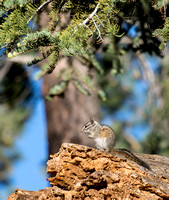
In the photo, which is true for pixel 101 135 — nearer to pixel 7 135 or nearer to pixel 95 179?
pixel 95 179

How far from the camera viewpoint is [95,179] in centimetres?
219

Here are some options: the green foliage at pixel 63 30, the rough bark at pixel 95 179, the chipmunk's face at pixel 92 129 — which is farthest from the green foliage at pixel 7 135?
the green foliage at pixel 63 30

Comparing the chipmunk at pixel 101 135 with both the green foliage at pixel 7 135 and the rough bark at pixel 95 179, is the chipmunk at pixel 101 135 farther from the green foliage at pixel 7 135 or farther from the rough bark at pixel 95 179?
the green foliage at pixel 7 135

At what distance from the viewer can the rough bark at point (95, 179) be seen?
2223 mm

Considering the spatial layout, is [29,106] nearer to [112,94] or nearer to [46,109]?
[46,109]

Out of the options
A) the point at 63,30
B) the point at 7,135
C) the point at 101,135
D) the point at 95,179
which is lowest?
the point at 95,179

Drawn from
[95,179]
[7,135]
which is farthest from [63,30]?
[7,135]

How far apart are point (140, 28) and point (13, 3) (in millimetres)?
1474

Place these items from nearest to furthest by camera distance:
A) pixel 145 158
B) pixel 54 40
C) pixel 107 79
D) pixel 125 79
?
pixel 54 40 < pixel 145 158 < pixel 107 79 < pixel 125 79

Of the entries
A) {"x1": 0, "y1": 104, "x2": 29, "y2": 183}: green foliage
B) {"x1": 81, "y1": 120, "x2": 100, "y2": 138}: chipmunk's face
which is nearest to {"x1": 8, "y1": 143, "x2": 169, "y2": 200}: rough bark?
{"x1": 81, "y1": 120, "x2": 100, "y2": 138}: chipmunk's face

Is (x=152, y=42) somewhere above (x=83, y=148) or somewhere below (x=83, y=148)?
above

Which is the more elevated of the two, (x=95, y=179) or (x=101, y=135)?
(x=101, y=135)

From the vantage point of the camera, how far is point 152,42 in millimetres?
2969

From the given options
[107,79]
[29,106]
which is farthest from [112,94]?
[29,106]
